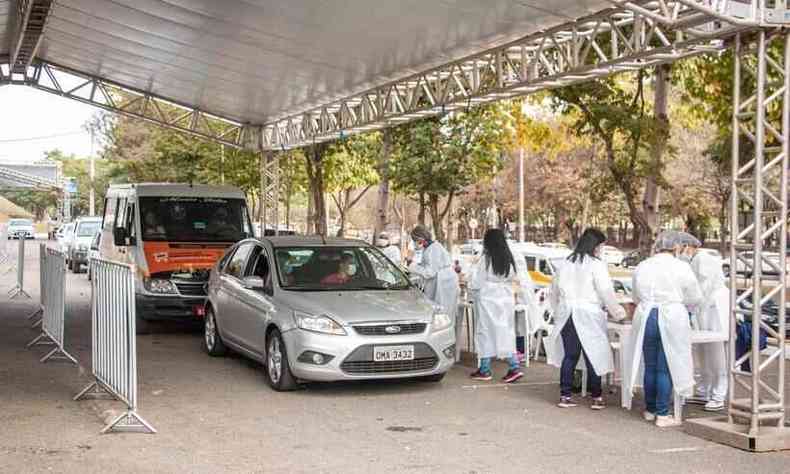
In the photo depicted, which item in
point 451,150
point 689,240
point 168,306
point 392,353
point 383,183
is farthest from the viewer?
point 451,150

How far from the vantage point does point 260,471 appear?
7137 mm

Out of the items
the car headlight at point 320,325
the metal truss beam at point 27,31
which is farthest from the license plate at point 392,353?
the metal truss beam at point 27,31

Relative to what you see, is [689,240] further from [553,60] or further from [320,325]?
[553,60]

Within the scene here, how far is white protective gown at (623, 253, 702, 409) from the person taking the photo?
8.73 metres

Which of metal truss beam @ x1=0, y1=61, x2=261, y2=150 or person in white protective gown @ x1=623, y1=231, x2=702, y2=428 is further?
metal truss beam @ x1=0, y1=61, x2=261, y2=150

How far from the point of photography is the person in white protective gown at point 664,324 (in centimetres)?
873

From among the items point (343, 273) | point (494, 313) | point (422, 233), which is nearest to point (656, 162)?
point (422, 233)

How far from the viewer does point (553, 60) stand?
44.0ft

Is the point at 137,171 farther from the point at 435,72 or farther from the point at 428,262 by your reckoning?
the point at 428,262

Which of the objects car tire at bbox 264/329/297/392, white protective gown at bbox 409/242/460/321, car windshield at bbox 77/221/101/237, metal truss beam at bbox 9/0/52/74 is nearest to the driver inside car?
car tire at bbox 264/329/297/392

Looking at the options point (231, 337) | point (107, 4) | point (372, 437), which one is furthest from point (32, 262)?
point (372, 437)

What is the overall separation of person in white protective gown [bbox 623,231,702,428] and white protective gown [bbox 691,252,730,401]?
2.85 ft

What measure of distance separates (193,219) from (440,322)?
6.78 metres

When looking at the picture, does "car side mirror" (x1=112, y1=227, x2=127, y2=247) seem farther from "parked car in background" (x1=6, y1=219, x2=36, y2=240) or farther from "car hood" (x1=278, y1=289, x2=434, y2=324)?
"parked car in background" (x1=6, y1=219, x2=36, y2=240)
